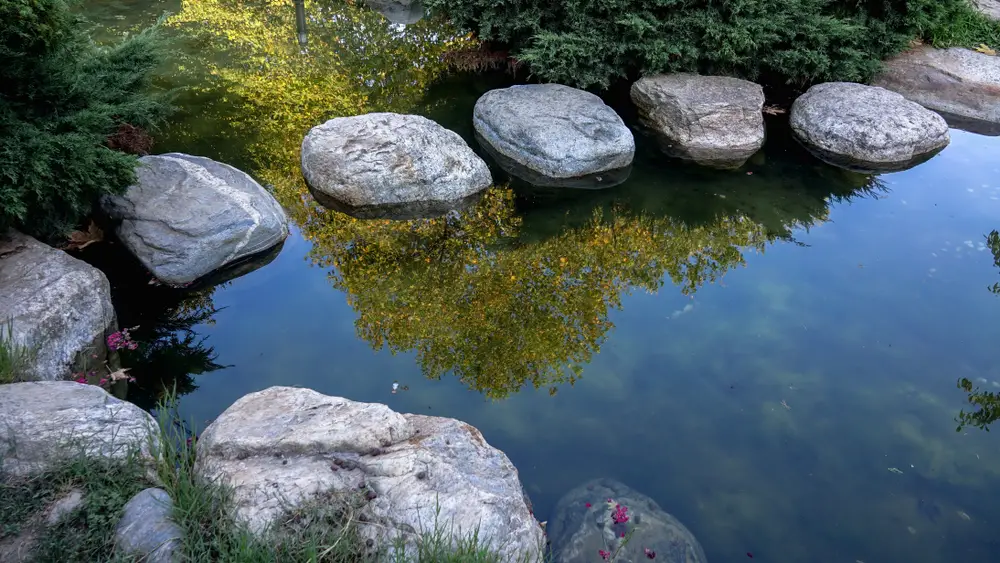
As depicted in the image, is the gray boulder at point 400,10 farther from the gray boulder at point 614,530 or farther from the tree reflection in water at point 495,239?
the gray boulder at point 614,530

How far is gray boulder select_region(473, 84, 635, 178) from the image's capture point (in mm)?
9016

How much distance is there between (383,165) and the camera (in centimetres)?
812

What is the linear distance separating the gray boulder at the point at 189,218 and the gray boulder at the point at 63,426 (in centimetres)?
231

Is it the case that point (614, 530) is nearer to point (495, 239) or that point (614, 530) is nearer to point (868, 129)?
point (495, 239)

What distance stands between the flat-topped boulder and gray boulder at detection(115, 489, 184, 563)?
36.7 ft

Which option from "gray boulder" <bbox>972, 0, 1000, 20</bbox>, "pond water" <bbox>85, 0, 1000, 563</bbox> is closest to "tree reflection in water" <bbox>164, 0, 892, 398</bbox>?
"pond water" <bbox>85, 0, 1000, 563</bbox>

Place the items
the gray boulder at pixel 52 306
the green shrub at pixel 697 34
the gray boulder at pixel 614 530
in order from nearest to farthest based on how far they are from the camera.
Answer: the gray boulder at pixel 614 530 → the gray boulder at pixel 52 306 → the green shrub at pixel 697 34

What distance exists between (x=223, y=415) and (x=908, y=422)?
512 centimetres

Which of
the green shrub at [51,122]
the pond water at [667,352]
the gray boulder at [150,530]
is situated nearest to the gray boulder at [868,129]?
the pond water at [667,352]

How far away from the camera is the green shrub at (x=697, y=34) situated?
1020cm

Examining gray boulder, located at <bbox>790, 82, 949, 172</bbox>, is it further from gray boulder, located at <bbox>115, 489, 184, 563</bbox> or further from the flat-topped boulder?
gray boulder, located at <bbox>115, 489, 184, 563</bbox>

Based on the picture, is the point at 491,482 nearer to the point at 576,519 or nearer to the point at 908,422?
the point at 576,519

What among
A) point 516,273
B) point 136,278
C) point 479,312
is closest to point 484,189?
point 516,273

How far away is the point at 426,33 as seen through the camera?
509 inches
